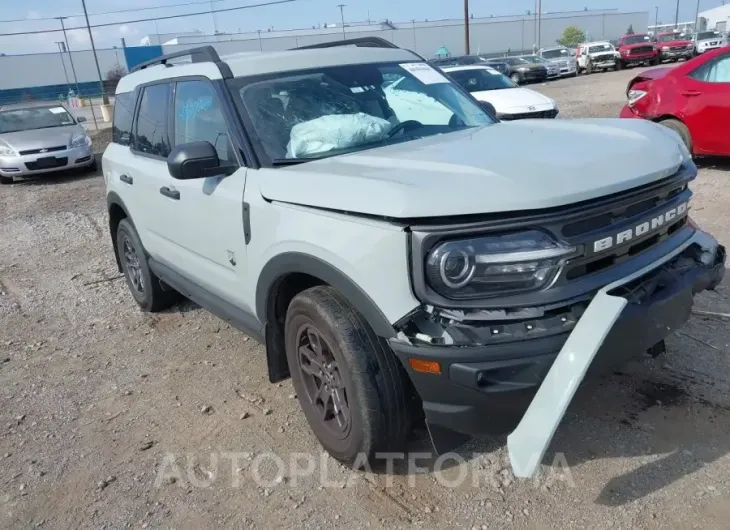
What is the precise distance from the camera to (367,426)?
2.72 m

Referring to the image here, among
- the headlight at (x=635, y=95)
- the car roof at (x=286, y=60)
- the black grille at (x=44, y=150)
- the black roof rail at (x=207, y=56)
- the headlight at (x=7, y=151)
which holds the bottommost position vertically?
the black grille at (x=44, y=150)

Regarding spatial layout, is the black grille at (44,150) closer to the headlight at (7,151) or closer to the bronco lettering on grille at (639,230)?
the headlight at (7,151)

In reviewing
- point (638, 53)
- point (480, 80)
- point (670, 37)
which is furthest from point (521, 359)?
point (670, 37)

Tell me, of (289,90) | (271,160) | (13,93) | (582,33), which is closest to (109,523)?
(271,160)

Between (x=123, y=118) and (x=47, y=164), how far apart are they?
857 cm

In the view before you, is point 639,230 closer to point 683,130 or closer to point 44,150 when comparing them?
point 683,130

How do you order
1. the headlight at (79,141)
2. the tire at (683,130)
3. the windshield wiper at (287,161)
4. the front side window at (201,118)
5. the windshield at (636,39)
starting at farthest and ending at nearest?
the windshield at (636,39)
the headlight at (79,141)
the tire at (683,130)
the front side window at (201,118)
the windshield wiper at (287,161)

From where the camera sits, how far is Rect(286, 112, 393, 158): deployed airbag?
129 inches

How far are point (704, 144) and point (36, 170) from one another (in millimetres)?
11428

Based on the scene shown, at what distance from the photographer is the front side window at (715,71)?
7898 mm

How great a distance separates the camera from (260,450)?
10.9 feet

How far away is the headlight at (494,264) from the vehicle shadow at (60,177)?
12307mm

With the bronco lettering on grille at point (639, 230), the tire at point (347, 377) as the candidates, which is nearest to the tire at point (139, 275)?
the tire at point (347, 377)

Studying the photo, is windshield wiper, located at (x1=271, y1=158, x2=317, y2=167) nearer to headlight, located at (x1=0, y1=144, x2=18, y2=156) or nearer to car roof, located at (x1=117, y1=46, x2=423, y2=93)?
car roof, located at (x1=117, y1=46, x2=423, y2=93)
